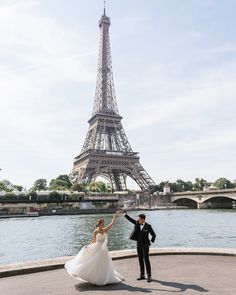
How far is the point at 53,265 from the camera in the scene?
11734mm

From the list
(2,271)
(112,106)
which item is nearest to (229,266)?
(2,271)

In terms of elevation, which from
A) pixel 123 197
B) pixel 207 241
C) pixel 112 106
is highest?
pixel 112 106

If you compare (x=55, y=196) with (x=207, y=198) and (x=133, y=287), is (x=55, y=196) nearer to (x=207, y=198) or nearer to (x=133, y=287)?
(x=207, y=198)

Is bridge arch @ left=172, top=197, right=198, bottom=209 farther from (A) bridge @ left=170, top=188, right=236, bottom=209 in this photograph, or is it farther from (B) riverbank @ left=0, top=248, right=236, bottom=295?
(B) riverbank @ left=0, top=248, right=236, bottom=295

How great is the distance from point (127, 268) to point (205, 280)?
265 centimetres

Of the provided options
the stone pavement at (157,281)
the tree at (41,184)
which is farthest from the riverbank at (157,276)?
the tree at (41,184)

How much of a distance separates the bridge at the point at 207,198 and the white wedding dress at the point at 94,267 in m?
91.7

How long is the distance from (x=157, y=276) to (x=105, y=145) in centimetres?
11550

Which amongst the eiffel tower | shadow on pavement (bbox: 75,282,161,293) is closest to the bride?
shadow on pavement (bbox: 75,282,161,293)

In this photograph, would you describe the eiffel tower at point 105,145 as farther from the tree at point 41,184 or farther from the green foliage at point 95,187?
the tree at point 41,184

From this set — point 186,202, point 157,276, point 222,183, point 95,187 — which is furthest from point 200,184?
point 157,276

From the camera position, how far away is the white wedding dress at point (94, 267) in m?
9.48

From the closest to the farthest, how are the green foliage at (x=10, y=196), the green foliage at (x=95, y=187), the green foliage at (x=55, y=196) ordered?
the green foliage at (x=10, y=196) → the green foliage at (x=55, y=196) → the green foliage at (x=95, y=187)

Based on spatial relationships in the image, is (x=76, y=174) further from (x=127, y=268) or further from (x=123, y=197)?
(x=127, y=268)
